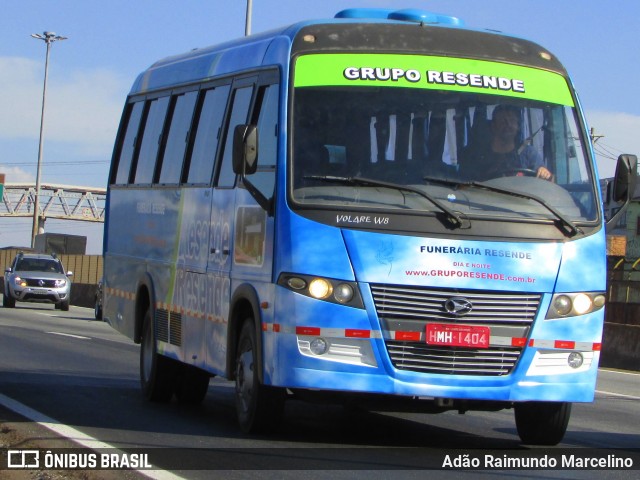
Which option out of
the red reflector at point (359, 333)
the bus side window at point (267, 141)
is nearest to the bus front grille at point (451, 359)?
the red reflector at point (359, 333)

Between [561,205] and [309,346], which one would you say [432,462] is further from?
[561,205]

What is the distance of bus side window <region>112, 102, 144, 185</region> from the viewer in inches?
619

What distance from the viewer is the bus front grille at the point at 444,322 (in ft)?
32.8

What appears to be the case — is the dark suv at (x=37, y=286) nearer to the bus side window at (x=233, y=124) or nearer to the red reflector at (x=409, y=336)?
the bus side window at (x=233, y=124)

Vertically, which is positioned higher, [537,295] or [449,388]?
[537,295]

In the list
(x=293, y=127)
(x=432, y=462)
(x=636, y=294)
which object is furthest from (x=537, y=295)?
(x=636, y=294)

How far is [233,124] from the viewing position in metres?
12.0

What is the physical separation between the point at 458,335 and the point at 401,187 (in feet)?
3.63

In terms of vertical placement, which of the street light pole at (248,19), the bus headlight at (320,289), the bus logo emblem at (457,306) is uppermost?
the street light pole at (248,19)

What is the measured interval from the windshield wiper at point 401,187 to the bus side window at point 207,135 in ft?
7.54

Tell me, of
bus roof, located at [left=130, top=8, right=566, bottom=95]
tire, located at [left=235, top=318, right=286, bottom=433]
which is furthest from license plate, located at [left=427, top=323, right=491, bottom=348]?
bus roof, located at [left=130, top=8, right=566, bottom=95]

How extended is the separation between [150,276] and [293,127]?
163 inches

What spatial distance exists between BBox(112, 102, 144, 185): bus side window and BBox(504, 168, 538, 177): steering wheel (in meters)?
6.02

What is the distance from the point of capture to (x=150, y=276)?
14.2 m
